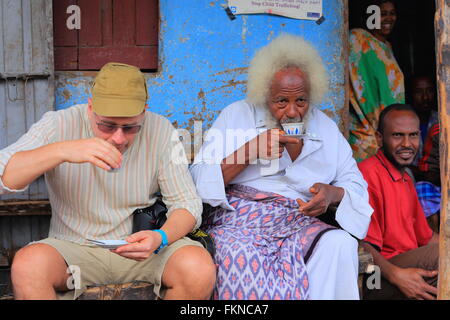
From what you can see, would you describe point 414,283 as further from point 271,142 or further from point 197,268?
point 197,268

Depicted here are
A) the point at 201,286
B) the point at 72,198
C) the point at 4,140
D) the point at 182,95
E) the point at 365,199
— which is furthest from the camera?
the point at 182,95

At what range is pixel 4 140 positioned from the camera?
14.4 feet

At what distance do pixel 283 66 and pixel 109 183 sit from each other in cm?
133

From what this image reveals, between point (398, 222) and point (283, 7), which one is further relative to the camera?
point (283, 7)

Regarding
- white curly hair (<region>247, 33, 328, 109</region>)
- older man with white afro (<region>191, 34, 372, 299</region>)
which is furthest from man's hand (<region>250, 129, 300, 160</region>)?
white curly hair (<region>247, 33, 328, 109</region>)

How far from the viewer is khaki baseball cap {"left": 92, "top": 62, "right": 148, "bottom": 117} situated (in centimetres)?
292

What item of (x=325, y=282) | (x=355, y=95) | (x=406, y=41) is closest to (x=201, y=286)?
(x=325, y=282)

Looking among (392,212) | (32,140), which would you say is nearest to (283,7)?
(392,212)

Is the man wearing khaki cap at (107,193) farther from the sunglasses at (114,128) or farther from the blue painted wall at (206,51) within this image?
the blue painted wall at (206,51)

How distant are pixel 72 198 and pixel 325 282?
1.44m

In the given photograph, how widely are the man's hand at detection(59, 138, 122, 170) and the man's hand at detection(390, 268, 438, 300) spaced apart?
206cm

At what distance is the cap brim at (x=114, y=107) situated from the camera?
9.55 feet

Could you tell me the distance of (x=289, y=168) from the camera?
380 cm

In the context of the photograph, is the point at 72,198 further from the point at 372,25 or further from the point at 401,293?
the point at 372,25
